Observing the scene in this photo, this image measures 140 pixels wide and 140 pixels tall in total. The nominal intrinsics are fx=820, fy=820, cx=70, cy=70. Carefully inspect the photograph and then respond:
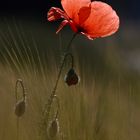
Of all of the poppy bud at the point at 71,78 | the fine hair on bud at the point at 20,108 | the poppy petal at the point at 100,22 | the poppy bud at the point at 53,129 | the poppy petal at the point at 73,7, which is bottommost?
the poppy bud at the point at 53,129

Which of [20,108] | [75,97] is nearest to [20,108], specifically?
[20,108]

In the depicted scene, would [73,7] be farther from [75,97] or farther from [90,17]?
[75,97]

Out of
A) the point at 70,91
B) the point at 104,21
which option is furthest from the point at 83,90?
the point at 104,21

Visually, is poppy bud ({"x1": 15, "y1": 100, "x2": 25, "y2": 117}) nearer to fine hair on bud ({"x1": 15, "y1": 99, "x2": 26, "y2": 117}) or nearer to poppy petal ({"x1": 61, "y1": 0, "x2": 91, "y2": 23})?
fine hair on bud ({"x1": 15, "y1": 99, "x2": 26, "y2": 117})

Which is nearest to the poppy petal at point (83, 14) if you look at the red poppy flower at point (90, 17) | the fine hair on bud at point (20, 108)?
the red poppy flower at point (90, 17)

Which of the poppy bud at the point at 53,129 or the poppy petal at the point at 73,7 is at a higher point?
the poppy petal at the point at 73,7

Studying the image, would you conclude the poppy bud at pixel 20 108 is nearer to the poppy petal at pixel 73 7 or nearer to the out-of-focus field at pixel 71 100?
the out-of-focus field at pixel 71 100
